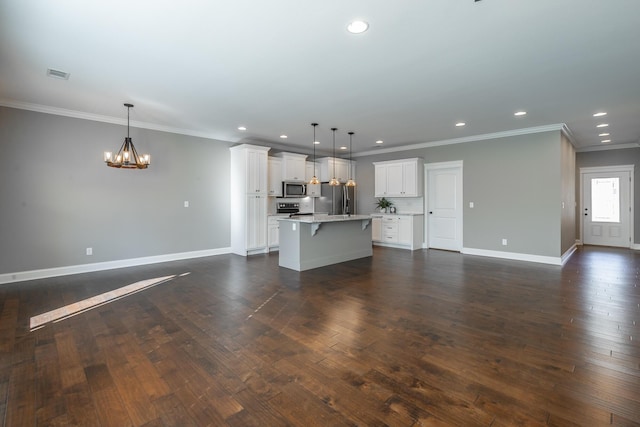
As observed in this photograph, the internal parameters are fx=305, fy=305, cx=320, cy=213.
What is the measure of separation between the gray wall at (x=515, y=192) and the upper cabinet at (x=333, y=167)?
264cm

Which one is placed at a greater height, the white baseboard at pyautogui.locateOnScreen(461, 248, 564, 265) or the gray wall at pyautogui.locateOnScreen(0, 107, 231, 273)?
the gray wall at pyautogui.locateOnScreen(0, 107, 231, 273)

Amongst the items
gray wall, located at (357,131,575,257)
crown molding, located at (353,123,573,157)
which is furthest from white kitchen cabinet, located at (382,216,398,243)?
crown molding, located at (353,123,573,157)

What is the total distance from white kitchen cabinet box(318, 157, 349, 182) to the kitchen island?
251 cm

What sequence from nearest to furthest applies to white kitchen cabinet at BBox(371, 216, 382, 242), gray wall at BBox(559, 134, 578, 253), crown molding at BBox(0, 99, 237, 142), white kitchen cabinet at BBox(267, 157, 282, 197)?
crown molding at BBox(0, 99, 237, 142)
gray wall at BBox(559, 134, 578, 253)
white kitchen cabinet at BBox(267, 157, 282, 197)
white kitchen cabinet at BBox(371, 216, 382, 242)

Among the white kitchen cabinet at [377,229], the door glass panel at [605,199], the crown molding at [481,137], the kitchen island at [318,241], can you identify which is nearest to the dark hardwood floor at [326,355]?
the kitchen island at [318,241]

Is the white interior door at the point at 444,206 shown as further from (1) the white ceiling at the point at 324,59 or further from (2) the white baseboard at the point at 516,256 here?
(1) the white ceiling at the point at 324,59

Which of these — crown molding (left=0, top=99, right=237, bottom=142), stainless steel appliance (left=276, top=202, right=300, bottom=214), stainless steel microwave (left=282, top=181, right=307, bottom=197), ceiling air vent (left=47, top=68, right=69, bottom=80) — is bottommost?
stainless steel appliance (left=276, top=202, right=300, bottom=214)

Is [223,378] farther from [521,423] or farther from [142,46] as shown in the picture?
[142,46]

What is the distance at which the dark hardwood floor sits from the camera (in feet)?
5.90

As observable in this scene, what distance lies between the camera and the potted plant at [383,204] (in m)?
8.41

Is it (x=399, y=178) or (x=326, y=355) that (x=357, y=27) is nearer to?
(x=326, y=355)

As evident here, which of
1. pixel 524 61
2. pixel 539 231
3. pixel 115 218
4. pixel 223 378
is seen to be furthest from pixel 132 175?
pixel 539 231

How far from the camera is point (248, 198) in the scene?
22.5 feet

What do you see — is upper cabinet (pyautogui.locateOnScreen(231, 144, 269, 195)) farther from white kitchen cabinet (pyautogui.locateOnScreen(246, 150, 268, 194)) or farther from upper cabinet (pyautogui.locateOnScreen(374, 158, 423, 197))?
upper cabinet (pyautogui.locateOnScreen(374, 158, 423, 197))
